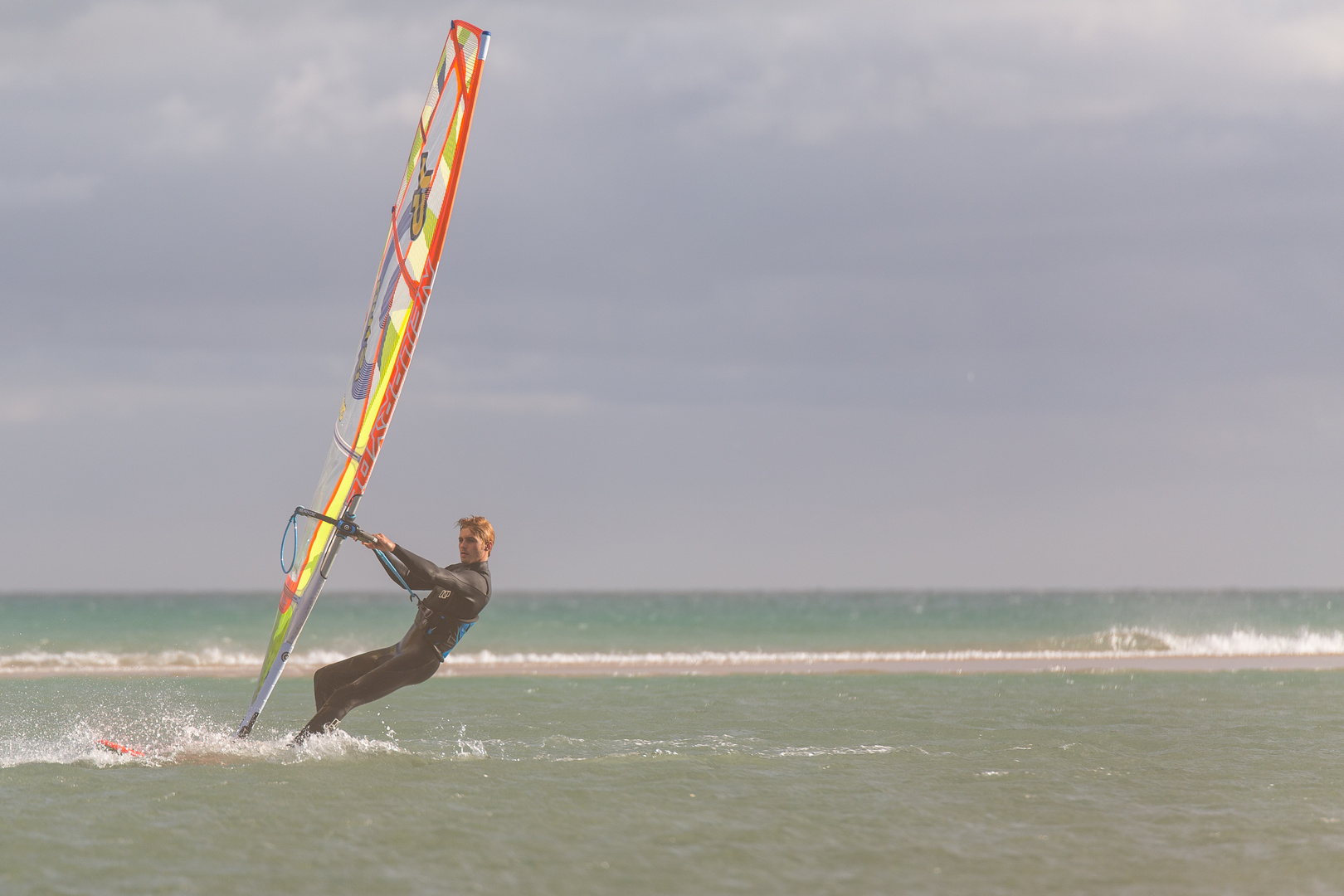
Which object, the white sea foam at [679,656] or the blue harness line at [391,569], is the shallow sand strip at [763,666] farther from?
the blue harness line at [391,569]

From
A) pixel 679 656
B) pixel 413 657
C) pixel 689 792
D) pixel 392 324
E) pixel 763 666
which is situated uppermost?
pixel 392 324

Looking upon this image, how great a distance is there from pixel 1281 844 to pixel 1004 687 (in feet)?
34.1

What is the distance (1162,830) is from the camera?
696 cm

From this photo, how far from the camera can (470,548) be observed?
825 centimetres

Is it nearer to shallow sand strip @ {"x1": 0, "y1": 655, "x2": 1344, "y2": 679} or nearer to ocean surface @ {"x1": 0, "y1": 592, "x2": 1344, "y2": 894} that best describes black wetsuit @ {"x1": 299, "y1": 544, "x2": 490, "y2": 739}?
ocean surface @ {"x1": 0, "y1": 592, "x2": 1344, "y2": 894}

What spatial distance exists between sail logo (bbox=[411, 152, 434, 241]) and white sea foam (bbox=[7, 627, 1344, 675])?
14.2 metres

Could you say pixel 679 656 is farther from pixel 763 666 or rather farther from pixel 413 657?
pixel 413 657

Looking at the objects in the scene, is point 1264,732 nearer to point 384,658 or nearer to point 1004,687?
point 1004,687

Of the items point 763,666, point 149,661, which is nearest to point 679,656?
point 763,666

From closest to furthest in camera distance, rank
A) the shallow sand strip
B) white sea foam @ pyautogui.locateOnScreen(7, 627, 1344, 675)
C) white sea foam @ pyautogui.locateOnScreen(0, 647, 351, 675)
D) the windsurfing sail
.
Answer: the windsurfing sail < the shallow sand strip < white sea foam @ pyautogui.locateOnScreen(0, 647, 351, 675) < white sea foam @ pyautogui.locateOnScreen(7, 627, 1344, 675)

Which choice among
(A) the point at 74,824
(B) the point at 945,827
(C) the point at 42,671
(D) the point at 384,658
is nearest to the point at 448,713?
(D) the point at 384,658

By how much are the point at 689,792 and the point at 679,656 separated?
18.0m

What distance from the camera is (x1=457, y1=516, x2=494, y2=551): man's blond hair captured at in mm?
8258

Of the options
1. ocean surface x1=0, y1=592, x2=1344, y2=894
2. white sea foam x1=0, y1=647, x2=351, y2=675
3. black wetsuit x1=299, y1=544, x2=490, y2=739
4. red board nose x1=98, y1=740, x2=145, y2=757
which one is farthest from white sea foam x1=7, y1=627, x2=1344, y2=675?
black wetsuit x1=299, y1=544, x2=490, y2=739
